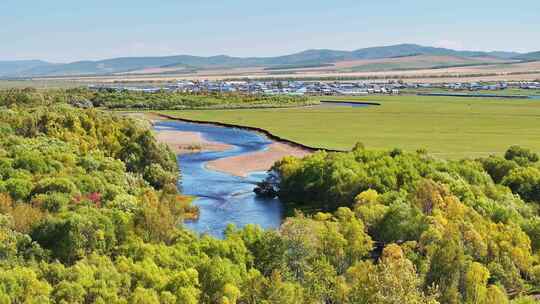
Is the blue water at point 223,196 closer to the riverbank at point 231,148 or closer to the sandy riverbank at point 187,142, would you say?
the riverbank at point 231,148

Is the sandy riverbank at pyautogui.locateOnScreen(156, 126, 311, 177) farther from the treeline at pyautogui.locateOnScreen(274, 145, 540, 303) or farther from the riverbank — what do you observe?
the treeline at pyautogui.locateOnScreen(274, 145, 540, 303)

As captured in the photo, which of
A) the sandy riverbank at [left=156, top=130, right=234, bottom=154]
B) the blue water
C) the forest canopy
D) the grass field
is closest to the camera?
the forest canopy

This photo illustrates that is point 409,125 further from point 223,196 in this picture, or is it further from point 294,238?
point 294,238

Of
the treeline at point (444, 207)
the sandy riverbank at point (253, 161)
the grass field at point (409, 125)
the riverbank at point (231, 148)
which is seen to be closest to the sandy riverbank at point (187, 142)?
the riverbank at point (231, 148)

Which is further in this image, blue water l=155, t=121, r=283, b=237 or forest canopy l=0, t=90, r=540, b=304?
blue water l=155, t=121, r=283, b=237

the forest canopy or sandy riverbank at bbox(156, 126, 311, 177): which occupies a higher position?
the forest canopy

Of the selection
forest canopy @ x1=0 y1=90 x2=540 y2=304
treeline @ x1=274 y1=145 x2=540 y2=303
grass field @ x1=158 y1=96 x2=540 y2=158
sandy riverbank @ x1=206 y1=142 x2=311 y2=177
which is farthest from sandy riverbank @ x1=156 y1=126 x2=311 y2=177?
forest canopy @ x1=0 y1=90 x2=540 y2=304
